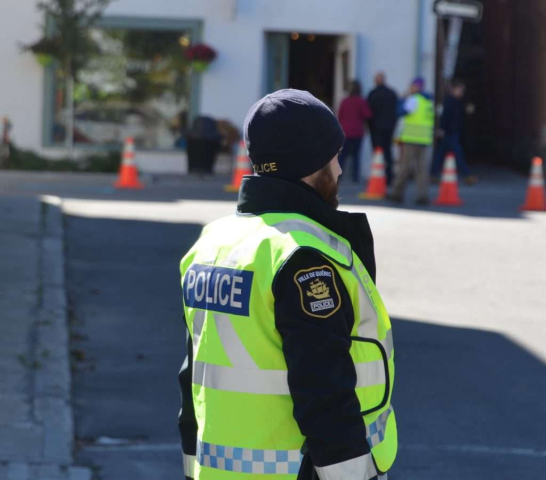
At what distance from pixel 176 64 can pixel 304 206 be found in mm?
20555

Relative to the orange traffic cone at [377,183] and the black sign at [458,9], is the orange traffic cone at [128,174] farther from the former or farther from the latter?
the black sign at [458,9]

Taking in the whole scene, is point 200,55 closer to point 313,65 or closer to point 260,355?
point 313,65

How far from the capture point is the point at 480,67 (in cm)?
2898

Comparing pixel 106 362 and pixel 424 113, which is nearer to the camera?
pixel 106 362

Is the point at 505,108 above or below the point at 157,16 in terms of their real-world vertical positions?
below

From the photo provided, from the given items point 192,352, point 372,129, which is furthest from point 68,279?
point 372,129

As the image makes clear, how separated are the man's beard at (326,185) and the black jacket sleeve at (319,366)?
251 mm

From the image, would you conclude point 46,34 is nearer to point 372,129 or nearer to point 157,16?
point 157,16

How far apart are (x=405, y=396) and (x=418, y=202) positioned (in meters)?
10.6

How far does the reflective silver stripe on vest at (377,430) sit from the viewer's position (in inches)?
103

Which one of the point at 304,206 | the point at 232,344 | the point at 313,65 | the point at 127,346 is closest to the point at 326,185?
the point at 304,206

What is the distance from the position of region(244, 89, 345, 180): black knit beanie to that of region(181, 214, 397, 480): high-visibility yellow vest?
117 millimetres

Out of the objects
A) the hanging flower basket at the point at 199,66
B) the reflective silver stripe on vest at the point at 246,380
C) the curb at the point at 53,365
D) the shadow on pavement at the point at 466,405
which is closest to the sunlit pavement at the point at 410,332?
the shadow on pavement at the point at 466,405

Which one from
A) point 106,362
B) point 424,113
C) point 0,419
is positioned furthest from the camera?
point 424,113
